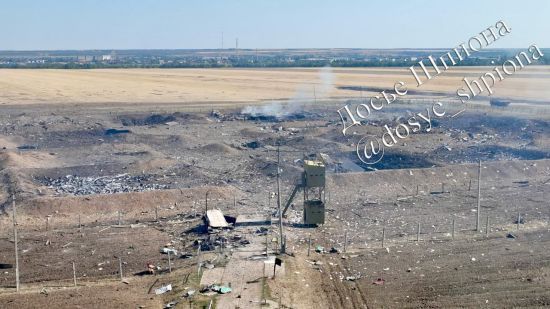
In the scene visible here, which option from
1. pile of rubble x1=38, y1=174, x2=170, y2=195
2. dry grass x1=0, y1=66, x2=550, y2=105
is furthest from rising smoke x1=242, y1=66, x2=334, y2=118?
pile of rubble x1=38, y1=174, x2=170, y2=195

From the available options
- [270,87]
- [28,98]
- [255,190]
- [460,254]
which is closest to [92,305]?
[460,254]

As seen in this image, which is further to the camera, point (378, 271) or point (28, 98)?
point (28, 98)

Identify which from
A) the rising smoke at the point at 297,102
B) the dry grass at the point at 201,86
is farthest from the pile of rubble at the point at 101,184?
the dry grass at the point at 201,86

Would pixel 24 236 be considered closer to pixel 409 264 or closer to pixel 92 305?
pixel 92 305

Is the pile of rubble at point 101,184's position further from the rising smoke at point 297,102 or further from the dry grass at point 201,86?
the dry grass at point 201,86

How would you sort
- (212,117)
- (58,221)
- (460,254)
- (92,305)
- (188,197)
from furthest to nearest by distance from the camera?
1. (212,117)
2. (188,197)
3. (58,221)
4. (460,254)
5. (92,305)
